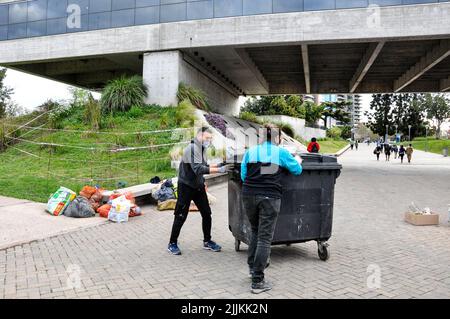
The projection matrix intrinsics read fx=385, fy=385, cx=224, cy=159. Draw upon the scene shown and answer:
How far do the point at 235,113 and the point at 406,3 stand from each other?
66.3ft

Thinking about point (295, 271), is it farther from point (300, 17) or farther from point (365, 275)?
point (300, 17)

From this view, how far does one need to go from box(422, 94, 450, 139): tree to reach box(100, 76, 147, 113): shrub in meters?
82.9

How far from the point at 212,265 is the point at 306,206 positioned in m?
1.44

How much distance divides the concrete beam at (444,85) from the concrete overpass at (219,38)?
184 millimetres

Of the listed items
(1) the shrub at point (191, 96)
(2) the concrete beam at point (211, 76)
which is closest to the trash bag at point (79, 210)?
(1) the shrub at point (191, 96)

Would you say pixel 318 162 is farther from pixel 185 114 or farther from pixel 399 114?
pixel 399 114

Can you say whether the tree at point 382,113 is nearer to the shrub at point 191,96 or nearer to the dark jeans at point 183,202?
the shrub at point 191,96

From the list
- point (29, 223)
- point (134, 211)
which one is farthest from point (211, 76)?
point (29, 223)

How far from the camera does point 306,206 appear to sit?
5.07 meters

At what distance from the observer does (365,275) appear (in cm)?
447

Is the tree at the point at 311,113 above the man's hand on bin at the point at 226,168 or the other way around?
above

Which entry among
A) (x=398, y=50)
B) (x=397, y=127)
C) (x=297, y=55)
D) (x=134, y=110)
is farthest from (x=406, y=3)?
(x=397, y=127)

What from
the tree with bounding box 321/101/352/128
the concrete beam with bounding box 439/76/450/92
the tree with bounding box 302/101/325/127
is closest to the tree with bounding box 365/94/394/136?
the tree with bounding box 321/101/352/128

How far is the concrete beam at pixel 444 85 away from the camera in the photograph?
30266 mm
